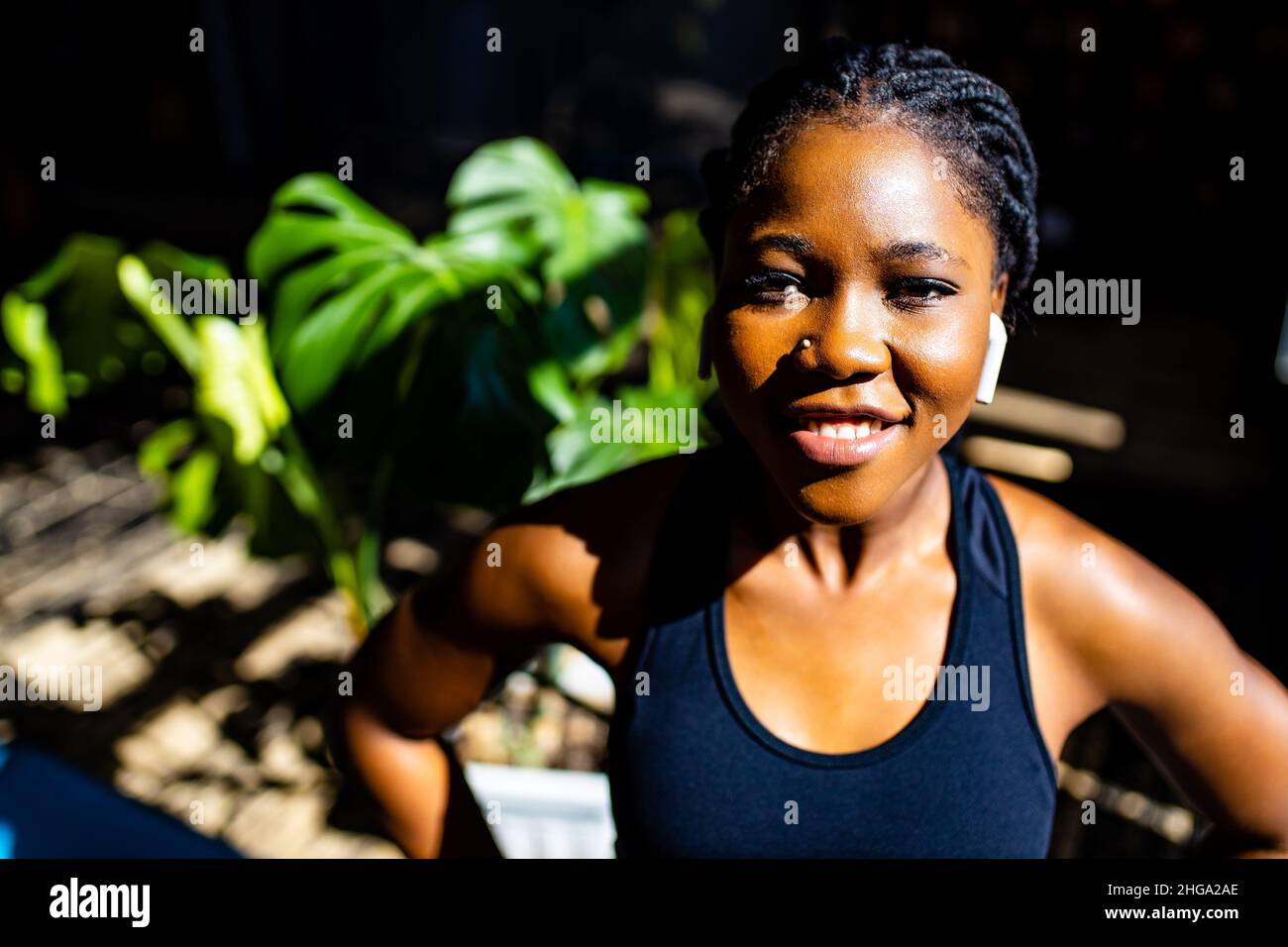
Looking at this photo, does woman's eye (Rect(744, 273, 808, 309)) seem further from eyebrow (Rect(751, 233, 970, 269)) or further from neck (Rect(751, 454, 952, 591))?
neck (Rect(751, 454, 952, 591))

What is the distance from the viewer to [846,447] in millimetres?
685

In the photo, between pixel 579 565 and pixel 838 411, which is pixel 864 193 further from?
pixel 579 565

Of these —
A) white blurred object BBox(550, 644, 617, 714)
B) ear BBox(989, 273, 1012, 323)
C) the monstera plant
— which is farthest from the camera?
white blurred object BBox(550, 644, 617, 714)

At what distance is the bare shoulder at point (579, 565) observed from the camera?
87 centimetres

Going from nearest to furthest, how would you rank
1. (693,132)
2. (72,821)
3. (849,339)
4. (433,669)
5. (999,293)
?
(849,339), (999,293), (433,669), (72,821), (693,132)

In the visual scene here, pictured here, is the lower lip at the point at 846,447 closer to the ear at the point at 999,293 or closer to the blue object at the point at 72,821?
the ear at the point at 999,293

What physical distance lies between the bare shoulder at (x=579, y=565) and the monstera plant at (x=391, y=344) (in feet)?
1.10

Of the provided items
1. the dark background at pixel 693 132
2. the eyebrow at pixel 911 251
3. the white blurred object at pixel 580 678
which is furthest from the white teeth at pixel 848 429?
the dark background at pixel 693 132

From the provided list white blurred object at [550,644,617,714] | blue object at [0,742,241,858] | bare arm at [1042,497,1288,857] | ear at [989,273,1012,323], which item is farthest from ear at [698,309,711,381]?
white blurred object at [550,644,617,714]

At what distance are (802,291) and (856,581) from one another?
0.95 feet

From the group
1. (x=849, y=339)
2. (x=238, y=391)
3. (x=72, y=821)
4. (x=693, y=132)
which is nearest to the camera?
(x=849, y=339)

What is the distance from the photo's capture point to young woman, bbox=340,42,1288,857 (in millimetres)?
673

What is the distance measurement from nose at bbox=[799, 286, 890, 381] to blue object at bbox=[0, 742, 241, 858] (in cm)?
86

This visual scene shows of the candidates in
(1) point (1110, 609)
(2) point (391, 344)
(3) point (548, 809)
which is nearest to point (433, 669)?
(2) point (391, 344)
